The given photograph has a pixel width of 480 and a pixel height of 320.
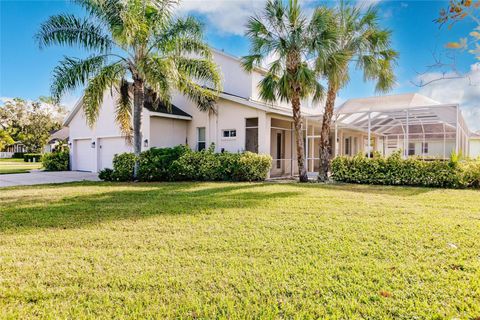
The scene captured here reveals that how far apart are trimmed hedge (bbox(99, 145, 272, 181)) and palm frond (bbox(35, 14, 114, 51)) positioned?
18.0ft

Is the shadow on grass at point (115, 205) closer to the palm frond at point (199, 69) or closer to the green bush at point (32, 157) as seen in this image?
the palm frond at point (199, 69)

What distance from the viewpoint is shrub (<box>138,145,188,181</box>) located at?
14305mm

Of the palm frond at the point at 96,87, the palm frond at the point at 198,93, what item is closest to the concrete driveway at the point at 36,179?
the palm frond at the point at 96,87

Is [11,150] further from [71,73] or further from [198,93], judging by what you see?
[198,93]

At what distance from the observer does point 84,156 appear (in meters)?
22.0

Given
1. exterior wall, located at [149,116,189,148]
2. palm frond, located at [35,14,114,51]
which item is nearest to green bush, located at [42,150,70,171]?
exterior wall, located at [149,116,189,148]

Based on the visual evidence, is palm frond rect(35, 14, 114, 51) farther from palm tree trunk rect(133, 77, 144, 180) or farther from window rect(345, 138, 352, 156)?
window rect(345, 138, 352, 156)

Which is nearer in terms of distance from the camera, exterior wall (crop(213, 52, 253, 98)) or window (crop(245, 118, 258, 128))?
window (crop(245, 118, 258, 128))

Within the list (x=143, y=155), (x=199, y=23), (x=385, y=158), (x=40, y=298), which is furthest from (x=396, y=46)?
(x=40, y=298)

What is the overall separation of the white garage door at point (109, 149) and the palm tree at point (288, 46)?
10.4 m

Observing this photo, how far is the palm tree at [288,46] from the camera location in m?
12.6

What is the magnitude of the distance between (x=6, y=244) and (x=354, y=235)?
20.1 ft

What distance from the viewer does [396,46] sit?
46.4ft

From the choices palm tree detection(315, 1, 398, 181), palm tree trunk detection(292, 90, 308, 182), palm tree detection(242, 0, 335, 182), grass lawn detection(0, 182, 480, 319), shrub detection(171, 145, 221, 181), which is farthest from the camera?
shrub detection(171, 145, 221, 181)
